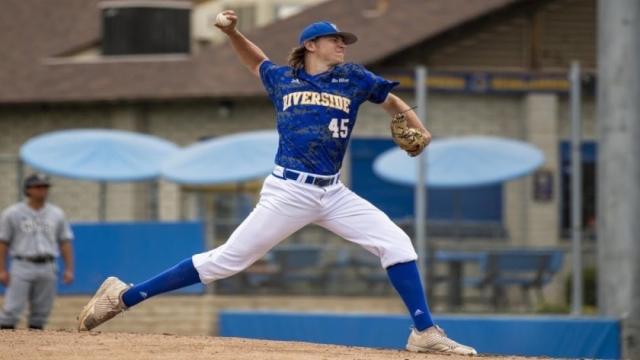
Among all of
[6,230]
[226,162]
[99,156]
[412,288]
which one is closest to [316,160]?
[412,288]

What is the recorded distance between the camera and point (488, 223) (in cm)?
2172

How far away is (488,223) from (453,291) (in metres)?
3.94

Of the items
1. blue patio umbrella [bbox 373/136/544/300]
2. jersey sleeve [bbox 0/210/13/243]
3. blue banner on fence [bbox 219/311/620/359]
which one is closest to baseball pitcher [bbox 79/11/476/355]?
jersey sleeve [bbox 0/210/13/243]

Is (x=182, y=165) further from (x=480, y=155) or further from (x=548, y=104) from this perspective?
(x=548, y=104)

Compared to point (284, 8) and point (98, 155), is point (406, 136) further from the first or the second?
point (284, 8)

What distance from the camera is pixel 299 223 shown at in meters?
9.14

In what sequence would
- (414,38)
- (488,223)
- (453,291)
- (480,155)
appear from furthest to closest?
(414,38), (488,223), (480,155), (453,291)

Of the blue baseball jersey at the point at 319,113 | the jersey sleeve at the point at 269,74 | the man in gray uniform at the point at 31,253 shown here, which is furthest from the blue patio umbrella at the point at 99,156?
the blue baseball jersey at the point at 319,113

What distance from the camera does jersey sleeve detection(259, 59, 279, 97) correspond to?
30.5ft

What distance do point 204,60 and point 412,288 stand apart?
16721mm

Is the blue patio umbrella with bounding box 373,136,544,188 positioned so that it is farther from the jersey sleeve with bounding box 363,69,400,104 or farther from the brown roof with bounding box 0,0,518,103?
the jersey sleeve with bounding box 363,69,400,104

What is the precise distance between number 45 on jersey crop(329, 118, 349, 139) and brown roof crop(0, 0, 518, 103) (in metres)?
15.0

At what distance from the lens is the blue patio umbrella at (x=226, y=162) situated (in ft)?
65.3

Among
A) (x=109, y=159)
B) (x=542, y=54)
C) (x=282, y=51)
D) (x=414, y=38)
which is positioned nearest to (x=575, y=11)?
(x=542, y=54)
